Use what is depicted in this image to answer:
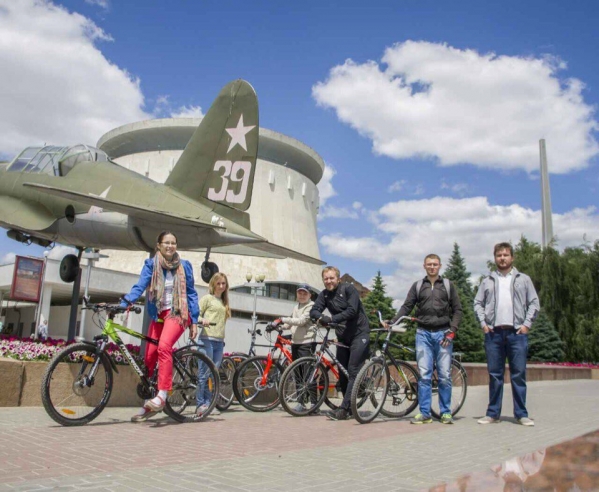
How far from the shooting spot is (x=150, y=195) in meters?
9.49

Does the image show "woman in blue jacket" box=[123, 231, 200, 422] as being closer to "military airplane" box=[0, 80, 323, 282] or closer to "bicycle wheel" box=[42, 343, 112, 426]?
"bicycle wheel" box=[42, 343, 112, 426]

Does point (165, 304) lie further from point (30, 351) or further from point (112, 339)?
point (30, 351)

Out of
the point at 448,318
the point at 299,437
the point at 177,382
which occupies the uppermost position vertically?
the point at 448,318

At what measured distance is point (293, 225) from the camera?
1919 inches

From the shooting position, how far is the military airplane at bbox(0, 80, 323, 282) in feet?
31.2

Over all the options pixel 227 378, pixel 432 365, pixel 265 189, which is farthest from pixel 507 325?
pixel 265 189

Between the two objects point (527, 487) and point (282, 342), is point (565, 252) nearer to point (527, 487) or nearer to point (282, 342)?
point (282, 342)

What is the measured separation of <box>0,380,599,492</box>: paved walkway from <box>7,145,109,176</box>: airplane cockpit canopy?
5.19 m

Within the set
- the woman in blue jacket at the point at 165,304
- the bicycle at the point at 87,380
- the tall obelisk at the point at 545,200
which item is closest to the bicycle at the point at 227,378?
the bicycle at the point at 87,380

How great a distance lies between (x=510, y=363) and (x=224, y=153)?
260 inches

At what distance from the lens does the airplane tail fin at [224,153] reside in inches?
411

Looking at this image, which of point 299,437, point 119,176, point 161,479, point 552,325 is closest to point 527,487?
point 161,479

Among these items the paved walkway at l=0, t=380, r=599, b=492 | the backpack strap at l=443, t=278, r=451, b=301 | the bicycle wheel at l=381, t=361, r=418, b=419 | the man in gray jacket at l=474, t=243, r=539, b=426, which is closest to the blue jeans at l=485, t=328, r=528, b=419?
the man in gray jacket at l=474, t=243, r=539, b=426

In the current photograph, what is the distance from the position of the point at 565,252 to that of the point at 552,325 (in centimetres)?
643
